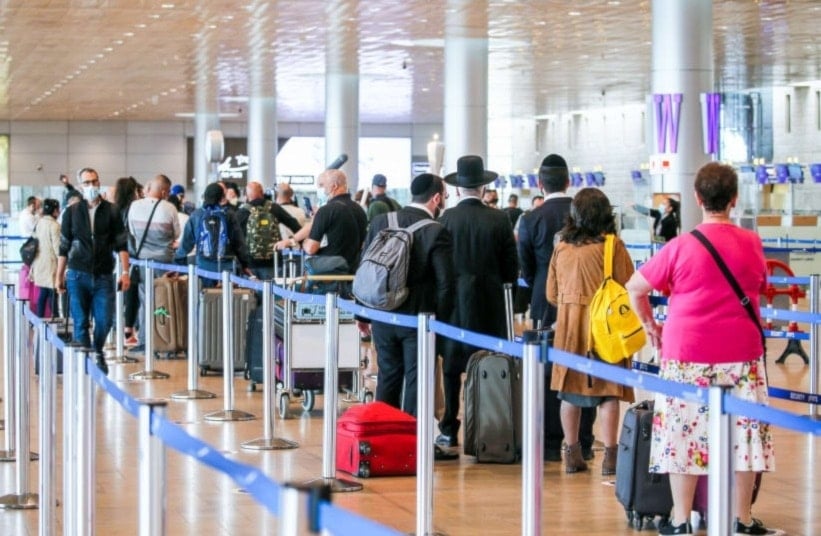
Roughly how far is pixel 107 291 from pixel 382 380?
4563 mm

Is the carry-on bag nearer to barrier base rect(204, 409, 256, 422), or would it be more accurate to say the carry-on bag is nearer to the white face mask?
barrier base rect(204, 409, 256, 422)

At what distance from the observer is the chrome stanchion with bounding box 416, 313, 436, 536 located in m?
6.74

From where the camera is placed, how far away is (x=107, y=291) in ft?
42.8

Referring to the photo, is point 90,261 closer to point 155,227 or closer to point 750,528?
point 155,227

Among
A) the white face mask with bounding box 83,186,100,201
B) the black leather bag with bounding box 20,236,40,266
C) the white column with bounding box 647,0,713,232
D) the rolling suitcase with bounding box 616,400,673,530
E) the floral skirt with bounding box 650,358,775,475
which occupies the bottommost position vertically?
the rolling suitcase with bounding box 616,400,673,530

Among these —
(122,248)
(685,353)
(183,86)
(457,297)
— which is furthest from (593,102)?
(685,353)

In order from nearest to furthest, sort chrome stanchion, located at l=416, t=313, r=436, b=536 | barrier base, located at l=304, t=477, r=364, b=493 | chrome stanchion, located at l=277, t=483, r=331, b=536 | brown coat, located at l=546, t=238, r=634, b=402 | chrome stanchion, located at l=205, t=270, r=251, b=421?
chrome stanchion, located at l=277, t=483, r=331, b=536 → chrome stanchion, located at l=416, t=313, r=436, b=536 → brown coat, located at l=546, t=238, r=634, b=402 → barrier base, located at l=304, t=477, r=364, b=493 → chrome stanchion, located at l=205, t=270, r=251, b=421

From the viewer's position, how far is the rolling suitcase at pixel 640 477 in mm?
7105

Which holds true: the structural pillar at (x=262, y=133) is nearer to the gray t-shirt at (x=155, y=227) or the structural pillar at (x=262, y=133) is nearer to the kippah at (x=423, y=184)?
the gray t-shirt at (x=155, y=227)

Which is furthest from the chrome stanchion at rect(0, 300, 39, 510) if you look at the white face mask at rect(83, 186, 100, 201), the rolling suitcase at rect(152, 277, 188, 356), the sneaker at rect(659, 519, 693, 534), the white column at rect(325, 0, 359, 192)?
the white column at rect(325, 0, 359, 192)

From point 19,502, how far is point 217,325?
6065 millimetres

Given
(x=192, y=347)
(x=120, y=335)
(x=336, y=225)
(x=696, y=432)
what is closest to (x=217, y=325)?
(x=192, y=347)

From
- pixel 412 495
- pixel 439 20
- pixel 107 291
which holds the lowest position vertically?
pixel 412 495

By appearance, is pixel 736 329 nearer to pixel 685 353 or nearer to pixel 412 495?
pixel 685 353
